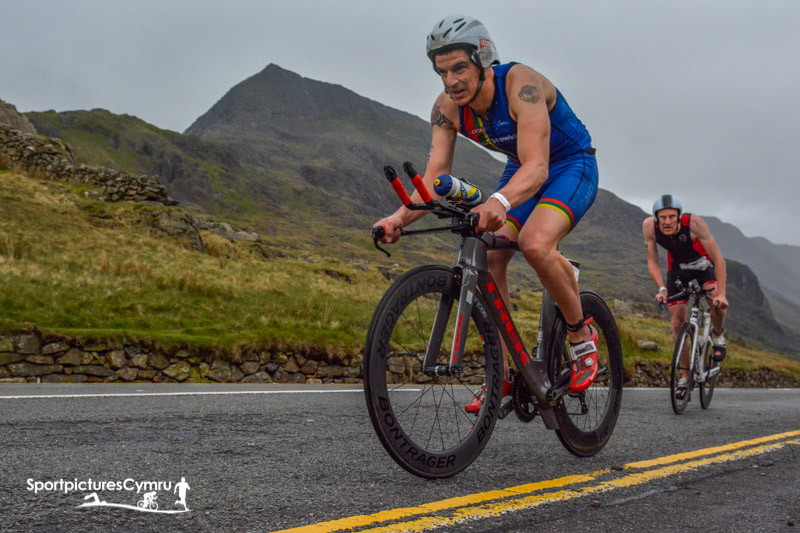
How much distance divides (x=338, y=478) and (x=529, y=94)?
2.22m

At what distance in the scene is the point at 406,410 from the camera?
303cm

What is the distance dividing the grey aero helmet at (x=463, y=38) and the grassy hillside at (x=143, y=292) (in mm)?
7977

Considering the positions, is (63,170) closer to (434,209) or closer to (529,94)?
(529,94)

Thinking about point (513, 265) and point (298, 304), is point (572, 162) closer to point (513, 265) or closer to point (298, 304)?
point (298, 304)

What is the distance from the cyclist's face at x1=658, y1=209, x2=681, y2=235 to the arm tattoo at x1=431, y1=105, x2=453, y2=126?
14.6 feet

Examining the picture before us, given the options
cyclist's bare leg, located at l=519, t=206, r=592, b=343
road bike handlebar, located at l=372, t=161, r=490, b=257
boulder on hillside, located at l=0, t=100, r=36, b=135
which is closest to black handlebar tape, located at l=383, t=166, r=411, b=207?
road bike handlebar, located at l=372, t=161, r=490, b=257

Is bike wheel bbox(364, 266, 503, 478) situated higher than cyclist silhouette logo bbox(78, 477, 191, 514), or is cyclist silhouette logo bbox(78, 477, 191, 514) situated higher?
bike wheel bbox(364, 266, 503, 478)

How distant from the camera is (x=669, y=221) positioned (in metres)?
7.18

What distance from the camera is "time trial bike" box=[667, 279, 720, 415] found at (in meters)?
6.74

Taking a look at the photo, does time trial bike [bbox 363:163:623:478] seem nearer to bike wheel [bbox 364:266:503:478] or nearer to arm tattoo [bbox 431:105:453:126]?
bike wheel [bbox 364:266:503:478]

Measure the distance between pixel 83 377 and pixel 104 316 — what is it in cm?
177

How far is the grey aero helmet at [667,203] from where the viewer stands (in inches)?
283

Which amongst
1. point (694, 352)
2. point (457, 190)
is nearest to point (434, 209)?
point (457, 190)
